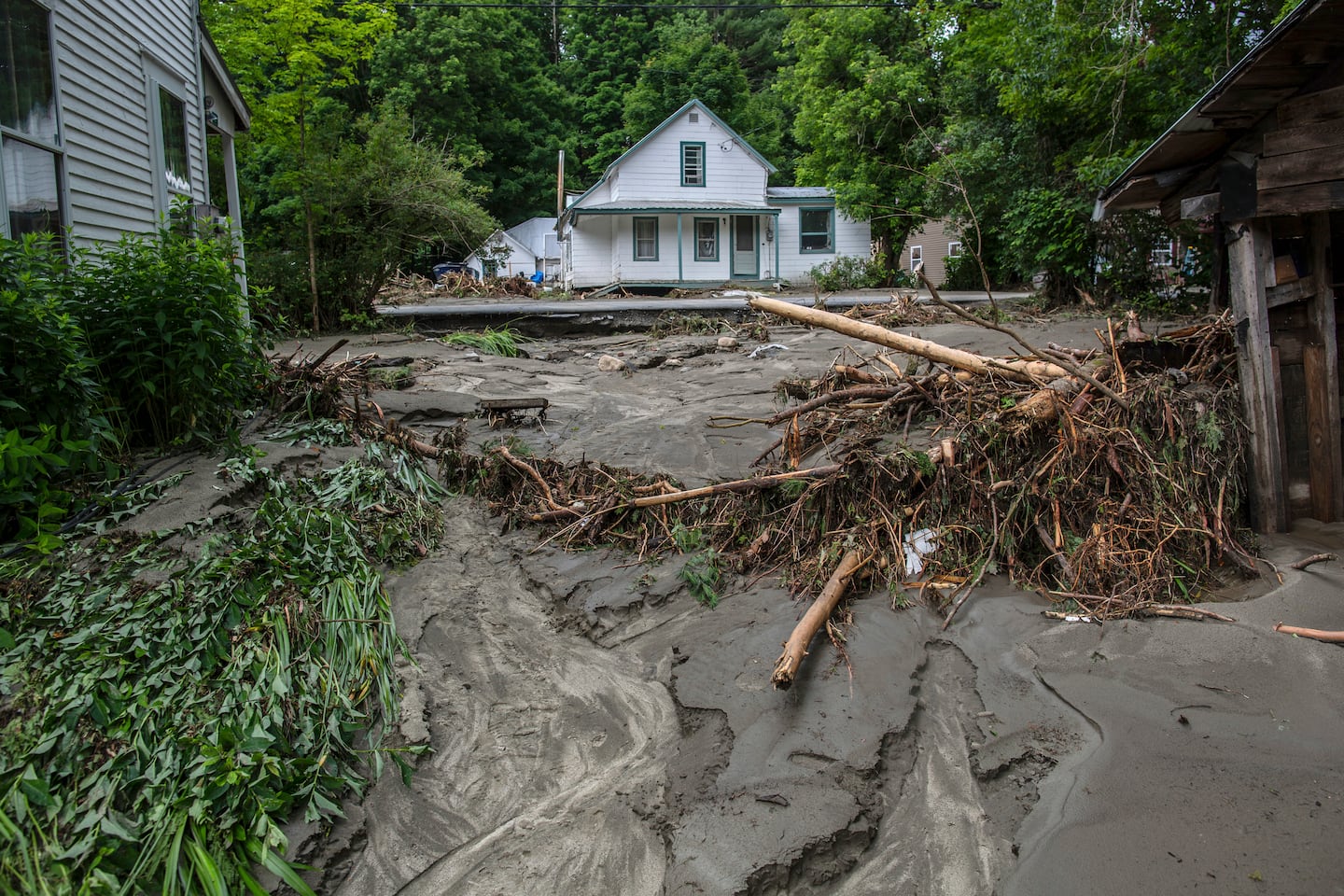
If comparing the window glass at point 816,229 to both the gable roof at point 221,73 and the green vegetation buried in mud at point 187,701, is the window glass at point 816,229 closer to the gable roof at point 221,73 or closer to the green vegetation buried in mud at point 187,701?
the gable roof at point 221,73

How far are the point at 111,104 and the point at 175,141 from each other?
2297mm

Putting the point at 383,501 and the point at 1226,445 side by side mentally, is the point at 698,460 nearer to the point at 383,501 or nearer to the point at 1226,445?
the point at 383,501

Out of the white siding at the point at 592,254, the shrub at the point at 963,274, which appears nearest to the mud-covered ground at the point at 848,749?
the shrub at the point at 963,274

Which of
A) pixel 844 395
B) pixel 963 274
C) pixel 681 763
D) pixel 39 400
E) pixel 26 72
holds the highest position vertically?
pixel 963 274

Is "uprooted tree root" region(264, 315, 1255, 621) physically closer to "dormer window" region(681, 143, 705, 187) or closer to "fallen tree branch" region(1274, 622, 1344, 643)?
"fallen tree branch" region(1274, 622, 1344, 643)

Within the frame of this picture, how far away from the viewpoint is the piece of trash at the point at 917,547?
19.0 feet

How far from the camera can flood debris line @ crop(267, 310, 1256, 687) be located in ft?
18.6

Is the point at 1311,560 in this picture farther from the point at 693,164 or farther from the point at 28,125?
the point at 693,164

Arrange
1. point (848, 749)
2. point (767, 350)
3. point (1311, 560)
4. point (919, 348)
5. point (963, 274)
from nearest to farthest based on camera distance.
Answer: point (848, 749), point (1311, 560), point (919, 348), point (767, 350), point (963, 274)

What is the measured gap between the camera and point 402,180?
1664 cm

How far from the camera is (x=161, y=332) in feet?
20.2

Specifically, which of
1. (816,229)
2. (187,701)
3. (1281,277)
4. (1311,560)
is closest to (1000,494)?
(1311,560)

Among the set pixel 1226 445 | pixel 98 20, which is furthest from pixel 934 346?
pixel 98 20

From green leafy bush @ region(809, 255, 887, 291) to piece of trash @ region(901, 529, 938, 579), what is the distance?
22.4 m
